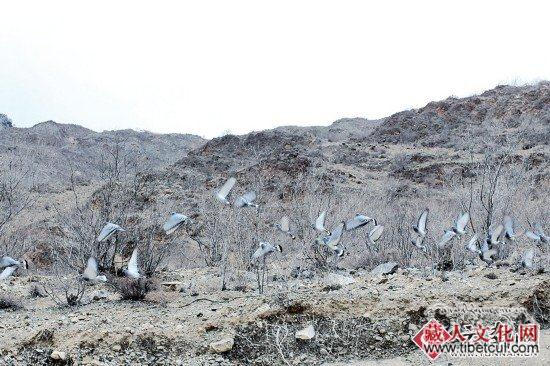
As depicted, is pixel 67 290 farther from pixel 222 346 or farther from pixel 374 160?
pixel 374 160

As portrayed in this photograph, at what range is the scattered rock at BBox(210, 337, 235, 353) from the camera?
5.38 metres

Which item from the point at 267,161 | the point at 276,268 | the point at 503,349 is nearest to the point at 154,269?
the point at 276,268

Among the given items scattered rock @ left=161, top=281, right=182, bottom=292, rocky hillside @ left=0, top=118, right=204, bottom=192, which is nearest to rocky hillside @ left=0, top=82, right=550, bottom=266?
rocky hillside @ left=0, top=118, right=204, bottom=192

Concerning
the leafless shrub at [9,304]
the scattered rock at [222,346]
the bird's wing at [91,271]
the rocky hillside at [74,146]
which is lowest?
the scattered rock at [222,346]

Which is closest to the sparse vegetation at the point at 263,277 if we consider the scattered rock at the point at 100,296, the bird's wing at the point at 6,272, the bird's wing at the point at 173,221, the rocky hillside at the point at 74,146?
the scattered rock at the point at 100,296

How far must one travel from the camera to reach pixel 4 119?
177ft

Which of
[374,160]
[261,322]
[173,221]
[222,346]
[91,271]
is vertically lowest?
[222,346]

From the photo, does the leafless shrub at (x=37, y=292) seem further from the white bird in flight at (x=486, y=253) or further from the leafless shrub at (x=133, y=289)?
the white bird in flight at (x=486, y=253)

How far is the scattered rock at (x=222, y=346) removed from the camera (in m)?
5.38

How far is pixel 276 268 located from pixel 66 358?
4492 millimetres

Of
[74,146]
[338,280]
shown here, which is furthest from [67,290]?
[74,146]

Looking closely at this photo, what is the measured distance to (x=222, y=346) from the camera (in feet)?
17.7

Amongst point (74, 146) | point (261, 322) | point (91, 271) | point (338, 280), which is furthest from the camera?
point (74, 146)

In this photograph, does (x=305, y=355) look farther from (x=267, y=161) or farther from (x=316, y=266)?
(x=267, y=161)
